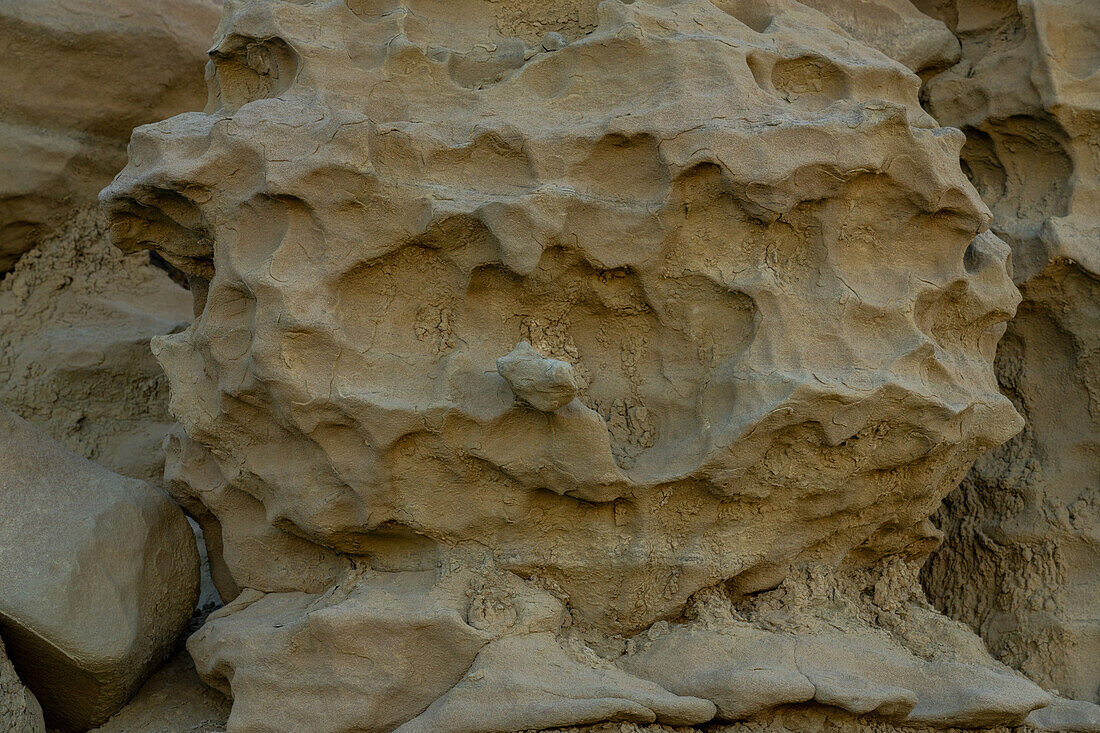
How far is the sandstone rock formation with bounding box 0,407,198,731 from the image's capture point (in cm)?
255

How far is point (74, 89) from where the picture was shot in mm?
3602

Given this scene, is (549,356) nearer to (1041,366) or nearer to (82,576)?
(82,576)

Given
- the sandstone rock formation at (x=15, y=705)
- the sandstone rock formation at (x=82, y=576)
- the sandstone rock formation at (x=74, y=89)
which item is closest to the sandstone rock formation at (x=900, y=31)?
the sandstone rock formation at (x=74, y=89)

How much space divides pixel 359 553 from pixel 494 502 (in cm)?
38

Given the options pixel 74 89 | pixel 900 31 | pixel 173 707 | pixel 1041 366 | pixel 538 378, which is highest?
pixel 900 31

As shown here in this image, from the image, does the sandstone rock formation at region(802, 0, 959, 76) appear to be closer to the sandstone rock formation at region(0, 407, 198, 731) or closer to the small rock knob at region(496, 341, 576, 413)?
the small rock knob at region(496, 341, 576, 413)

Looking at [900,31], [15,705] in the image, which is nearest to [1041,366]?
[900,31]

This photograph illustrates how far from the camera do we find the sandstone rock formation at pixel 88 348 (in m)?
3.38

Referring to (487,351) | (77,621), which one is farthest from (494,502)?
(77,621)

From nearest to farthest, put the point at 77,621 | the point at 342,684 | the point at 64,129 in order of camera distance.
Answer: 1. the point at 342,684
2. the point at 77,621
3. the point at 64,129

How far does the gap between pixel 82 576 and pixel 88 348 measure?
1077 mm

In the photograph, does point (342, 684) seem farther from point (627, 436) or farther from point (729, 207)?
point (729, 207)

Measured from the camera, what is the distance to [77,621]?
2572 mm

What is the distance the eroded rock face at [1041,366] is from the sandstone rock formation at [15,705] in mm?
2500
